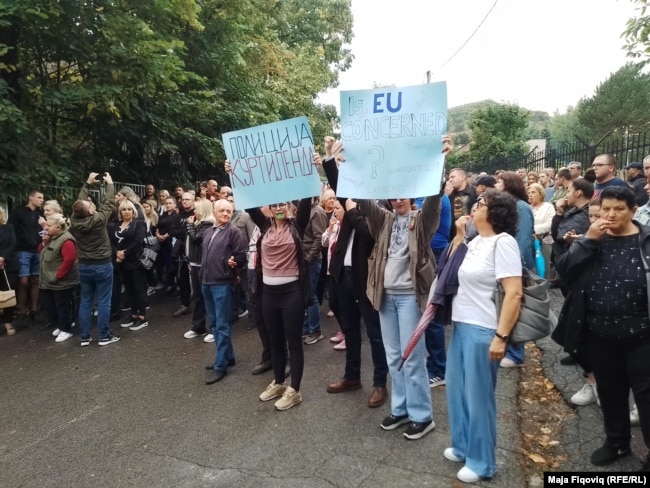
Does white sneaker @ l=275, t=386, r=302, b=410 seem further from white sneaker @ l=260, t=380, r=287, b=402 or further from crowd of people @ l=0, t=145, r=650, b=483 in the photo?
white sneaker @ l=260, t=380, r=287, b=402

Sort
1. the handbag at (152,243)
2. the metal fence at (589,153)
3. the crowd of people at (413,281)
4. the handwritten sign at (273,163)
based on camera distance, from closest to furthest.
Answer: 1. the crowd of people at (413,281)
2. the handwritten sign at (273,163)
3. the handbag at (152,243)
4. the metal fence at (589,153)

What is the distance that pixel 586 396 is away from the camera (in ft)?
12.9

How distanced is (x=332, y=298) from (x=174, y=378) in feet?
6.32

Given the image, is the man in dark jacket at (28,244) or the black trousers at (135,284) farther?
the man in dark jacket at (28,244)

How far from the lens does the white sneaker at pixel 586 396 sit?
393cm

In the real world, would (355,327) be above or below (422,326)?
below

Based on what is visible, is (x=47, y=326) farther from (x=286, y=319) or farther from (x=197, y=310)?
(x=286, y=319)

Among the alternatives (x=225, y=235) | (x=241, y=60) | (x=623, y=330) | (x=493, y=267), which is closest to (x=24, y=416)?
(x=225, y=235)

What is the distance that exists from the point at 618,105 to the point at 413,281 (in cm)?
5282

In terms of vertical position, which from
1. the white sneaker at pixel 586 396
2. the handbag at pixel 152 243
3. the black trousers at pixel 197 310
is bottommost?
the white sneaker at pixel 586 396

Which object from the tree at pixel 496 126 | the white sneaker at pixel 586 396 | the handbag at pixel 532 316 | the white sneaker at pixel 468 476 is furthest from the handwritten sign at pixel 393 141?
the tree at pixel 496 126

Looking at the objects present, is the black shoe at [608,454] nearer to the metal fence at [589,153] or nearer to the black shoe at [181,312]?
the black shoe at [181,312]

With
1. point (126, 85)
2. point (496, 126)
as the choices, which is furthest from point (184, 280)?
point (496, 126)

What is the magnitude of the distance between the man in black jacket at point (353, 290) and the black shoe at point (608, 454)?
1.63 m
